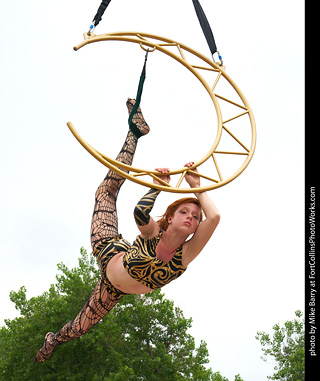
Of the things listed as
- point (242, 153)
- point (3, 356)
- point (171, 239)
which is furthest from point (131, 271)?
point (3, 356)

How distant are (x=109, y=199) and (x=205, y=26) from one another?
2.75m

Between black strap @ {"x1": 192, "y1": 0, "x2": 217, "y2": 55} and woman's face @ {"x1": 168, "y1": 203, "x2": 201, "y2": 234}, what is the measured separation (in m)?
Result: 2.42

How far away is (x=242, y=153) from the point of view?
7.43 meters

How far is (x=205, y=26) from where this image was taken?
8078 millimetres

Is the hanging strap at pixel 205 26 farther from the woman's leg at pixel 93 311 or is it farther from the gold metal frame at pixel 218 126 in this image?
the woman's leg at pixel 93 311

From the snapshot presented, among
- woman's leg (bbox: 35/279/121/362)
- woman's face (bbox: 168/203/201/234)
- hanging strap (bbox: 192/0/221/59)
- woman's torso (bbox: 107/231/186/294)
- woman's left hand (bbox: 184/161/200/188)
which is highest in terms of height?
hanging strap (bbox: 192/0/221/59)

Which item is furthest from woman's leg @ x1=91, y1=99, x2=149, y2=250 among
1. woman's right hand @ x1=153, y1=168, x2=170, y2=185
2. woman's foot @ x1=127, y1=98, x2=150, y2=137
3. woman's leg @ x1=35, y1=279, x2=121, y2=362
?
woman's right hand @ x1=153, y1=168, x2=170, y2=185

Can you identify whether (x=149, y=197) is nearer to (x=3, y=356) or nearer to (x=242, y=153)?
(x=242, y=153)

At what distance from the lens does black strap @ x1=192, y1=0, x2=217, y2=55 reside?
8070mm

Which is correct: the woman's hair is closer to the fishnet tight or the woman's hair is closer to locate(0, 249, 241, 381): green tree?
the fishnet tight

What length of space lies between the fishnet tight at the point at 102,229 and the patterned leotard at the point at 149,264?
83cm

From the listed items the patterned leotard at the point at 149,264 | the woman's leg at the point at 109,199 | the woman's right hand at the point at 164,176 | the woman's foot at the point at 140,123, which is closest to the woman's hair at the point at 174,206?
the patterned leotard at the point at 149,264

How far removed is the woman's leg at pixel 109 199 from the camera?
789 centimetres
